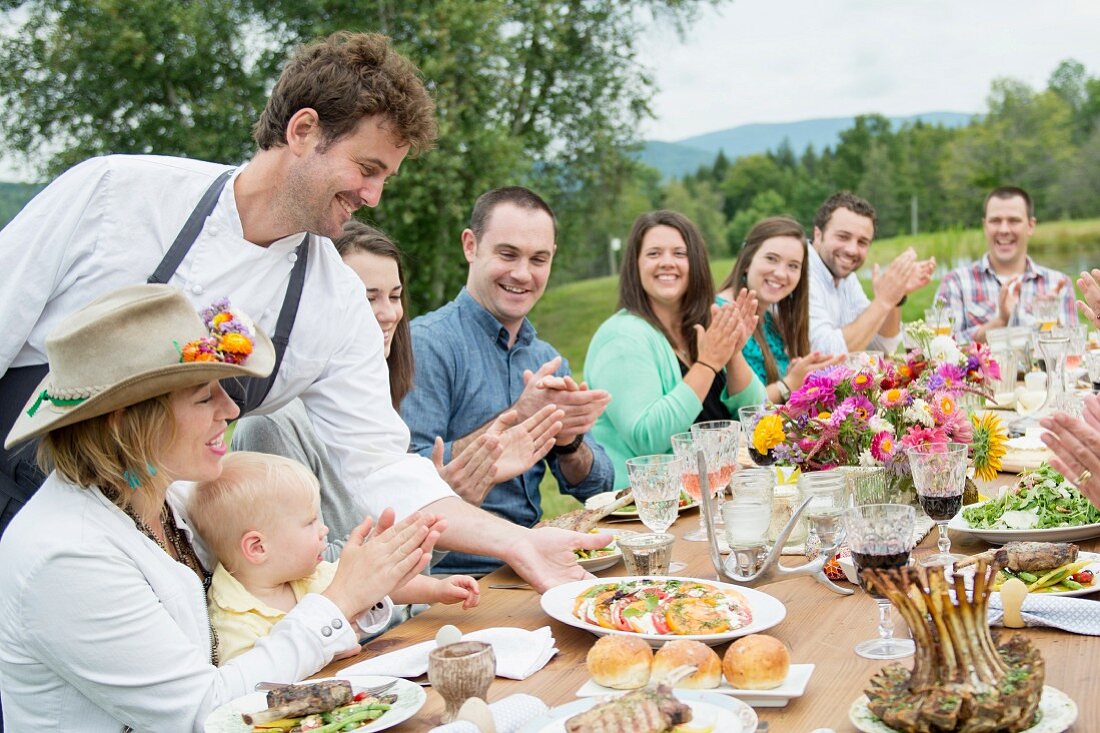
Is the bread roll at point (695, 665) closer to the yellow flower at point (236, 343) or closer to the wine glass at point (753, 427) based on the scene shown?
the yellow flower at point (236, 343)

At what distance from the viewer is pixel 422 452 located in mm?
3643

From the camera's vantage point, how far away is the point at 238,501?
2.17m

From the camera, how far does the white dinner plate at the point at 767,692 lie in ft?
5.33

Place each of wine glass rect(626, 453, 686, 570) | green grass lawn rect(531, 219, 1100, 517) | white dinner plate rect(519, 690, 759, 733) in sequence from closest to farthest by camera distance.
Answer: white dinner plate rect(519, 690, 759, 733), wine glass rect(626, 453, 686, 570), green grass lawn rect(531, 219, 1100, 517)

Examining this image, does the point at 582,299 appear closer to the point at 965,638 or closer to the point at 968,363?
the point at 968,363

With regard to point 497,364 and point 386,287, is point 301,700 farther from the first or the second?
point 497,364

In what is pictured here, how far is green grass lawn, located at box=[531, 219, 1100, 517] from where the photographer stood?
14.9m

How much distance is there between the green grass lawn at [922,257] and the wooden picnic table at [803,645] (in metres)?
12.6

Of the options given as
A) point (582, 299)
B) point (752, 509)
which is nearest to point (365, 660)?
point (752, 509)

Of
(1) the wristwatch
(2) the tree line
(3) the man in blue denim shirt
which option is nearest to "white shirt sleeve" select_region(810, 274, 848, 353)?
(3) the man in blue denim shirt

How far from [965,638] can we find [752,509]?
2.82ft

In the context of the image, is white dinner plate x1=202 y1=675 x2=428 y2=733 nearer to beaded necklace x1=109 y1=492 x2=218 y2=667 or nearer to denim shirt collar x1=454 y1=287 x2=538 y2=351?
beaded necklace x1=109 y1=492 x2=218 y2=667

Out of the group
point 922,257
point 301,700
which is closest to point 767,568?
point 301,700

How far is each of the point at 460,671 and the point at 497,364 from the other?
98.3 inches
